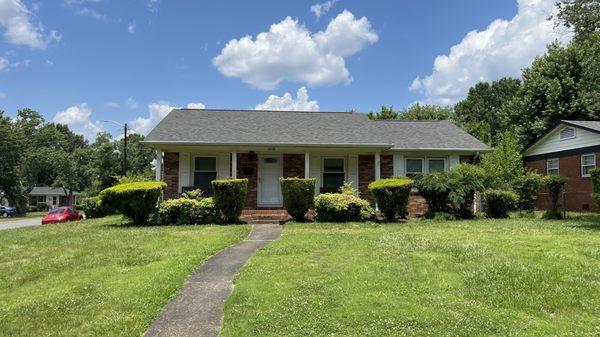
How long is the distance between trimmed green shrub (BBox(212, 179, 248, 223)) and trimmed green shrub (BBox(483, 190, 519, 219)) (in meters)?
8.70

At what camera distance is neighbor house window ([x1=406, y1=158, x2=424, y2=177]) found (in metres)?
18.8

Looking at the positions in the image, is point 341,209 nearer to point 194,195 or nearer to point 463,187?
point 463,187

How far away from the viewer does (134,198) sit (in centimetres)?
1404

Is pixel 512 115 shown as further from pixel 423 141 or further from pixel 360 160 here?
pixel 360 160

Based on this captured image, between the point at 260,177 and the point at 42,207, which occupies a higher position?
the point at 260,177

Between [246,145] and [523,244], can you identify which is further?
[246,145]

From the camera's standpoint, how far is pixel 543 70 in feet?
97.1

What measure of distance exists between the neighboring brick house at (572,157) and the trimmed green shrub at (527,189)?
1.89 metres

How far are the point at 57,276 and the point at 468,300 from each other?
6225mm

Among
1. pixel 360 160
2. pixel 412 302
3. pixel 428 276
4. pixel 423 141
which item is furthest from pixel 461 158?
pixel 412 302

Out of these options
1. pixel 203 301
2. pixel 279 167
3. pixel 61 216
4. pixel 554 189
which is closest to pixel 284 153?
pixel 279 167

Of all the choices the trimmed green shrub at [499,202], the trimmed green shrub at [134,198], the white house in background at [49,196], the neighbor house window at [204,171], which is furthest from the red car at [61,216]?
the white house in background at [49,196]

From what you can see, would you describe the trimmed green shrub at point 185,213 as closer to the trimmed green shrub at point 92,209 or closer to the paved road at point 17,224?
the trimmed green shrub at point 92,209

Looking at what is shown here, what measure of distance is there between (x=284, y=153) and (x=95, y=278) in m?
11.7
